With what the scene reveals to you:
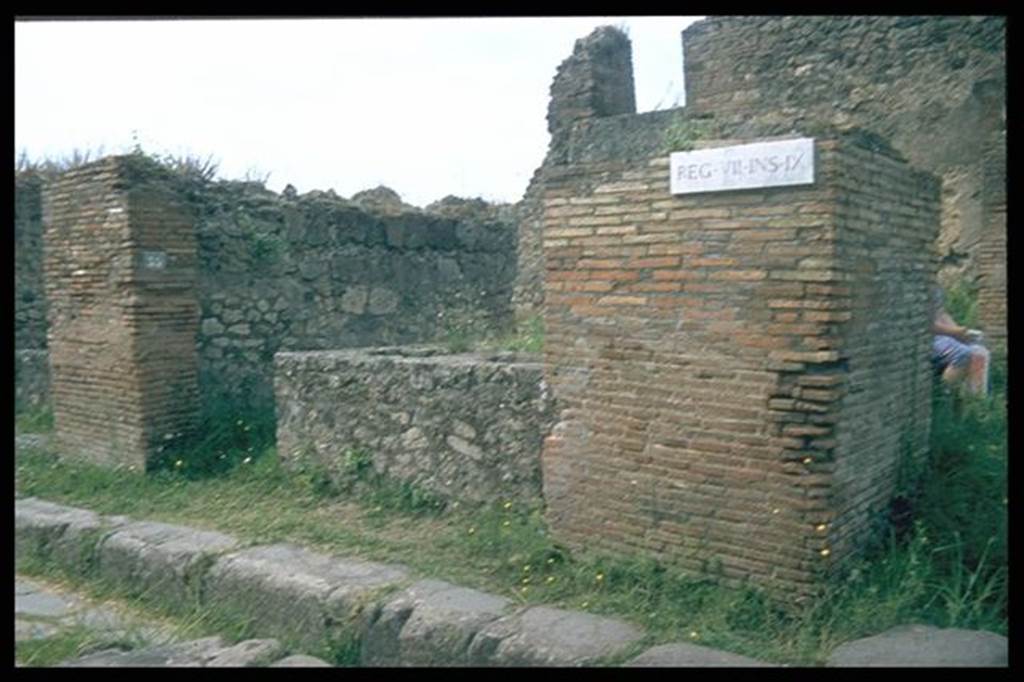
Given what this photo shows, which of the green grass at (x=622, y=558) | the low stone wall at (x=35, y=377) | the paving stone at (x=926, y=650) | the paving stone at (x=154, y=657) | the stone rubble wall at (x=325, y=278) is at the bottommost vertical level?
the paving stone at (x=154, y=657)

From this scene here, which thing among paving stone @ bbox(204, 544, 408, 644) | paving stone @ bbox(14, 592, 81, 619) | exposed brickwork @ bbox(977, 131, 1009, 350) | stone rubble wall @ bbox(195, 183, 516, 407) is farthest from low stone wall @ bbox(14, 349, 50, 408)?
exposed brickwork @ bbox(977, 131, 1009, 350)

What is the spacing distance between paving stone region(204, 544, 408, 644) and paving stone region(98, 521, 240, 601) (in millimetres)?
167

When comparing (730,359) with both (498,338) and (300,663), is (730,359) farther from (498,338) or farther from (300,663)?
(498,338)

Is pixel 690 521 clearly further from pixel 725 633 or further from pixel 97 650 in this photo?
pixel 97 650

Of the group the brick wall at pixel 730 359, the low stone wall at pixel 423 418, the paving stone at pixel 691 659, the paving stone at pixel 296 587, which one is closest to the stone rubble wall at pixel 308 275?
the low stone wall at pixel 423 418

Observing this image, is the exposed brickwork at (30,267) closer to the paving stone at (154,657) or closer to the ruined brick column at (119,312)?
the ruined brick column at (119,312)

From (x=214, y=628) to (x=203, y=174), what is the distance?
4.86 metres

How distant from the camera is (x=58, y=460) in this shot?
23.8 feet

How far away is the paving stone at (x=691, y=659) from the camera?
3768 mm

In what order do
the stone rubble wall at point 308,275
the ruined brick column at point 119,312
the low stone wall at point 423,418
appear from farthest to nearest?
the stone rubble wall at point 308,275 → the ruined brick column at point 119,312 → the low stone wall at point 423,418

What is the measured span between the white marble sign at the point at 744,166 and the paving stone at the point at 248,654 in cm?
287

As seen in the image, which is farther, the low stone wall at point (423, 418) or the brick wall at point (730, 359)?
the low stone wall at point (423, 418)

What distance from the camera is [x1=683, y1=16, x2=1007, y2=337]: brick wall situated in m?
9.04
